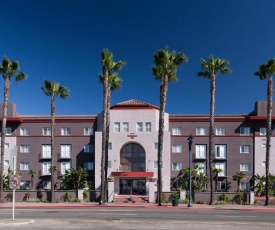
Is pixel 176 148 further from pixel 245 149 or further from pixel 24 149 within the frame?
→ pixel 24 149

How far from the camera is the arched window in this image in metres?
53.0

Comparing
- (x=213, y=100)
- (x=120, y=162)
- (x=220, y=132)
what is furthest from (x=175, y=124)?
(x=213, y=100)

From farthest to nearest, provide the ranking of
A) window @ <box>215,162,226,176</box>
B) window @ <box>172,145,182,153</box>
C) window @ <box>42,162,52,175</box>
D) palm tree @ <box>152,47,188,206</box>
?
1. window @ <box>42,162,52,175</box>
2. window @ <box>172,145,182,153</box>
3. window @ <box>215,162,226,176</box>
4. palm tree @ <box>152,47,188,206</box>

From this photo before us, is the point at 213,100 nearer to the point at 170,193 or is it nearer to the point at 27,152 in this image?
the point at 170,193

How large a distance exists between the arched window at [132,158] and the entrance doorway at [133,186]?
78.1 inches

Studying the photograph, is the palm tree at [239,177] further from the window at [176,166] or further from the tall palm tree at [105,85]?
the tall palm tree at [105,85]

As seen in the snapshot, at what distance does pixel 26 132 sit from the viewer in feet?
190

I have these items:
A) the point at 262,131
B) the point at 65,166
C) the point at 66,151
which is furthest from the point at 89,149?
the point at 262,131

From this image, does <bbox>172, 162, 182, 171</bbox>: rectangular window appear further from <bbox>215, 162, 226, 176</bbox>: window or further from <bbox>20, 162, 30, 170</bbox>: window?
<bbox>20, 162, 30, 170</bbox>: window

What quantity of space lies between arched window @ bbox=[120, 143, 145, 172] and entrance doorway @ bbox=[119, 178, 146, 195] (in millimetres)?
1983

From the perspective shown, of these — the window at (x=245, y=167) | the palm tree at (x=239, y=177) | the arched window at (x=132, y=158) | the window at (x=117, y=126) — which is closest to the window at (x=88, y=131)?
the window at (x=117, y=126)

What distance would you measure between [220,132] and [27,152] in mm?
26844

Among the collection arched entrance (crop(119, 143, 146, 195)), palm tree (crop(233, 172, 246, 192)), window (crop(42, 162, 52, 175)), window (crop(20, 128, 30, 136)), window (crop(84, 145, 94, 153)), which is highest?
window (crop(20, 128, 30, 136))

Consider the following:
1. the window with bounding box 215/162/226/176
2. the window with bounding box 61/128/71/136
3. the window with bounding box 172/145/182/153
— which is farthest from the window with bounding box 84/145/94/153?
the window with bounding box 215/162/226/176
